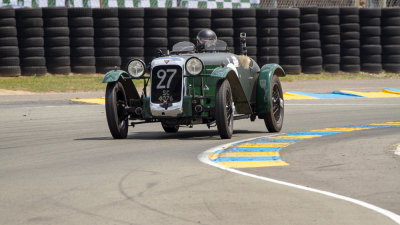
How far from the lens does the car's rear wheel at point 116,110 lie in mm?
11289

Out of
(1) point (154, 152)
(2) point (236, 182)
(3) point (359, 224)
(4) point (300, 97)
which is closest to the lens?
(3) point (359, 224)

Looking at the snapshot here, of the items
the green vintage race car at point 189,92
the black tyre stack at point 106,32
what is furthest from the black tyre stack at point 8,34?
the green vintage race car at point 189,92

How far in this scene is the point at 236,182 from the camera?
23.8ft

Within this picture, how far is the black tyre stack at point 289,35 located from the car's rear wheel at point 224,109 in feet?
39.3

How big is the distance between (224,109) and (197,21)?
11.9m

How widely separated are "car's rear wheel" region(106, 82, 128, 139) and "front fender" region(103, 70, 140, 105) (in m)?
0.10

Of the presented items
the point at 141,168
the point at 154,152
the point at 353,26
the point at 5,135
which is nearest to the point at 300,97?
the point at 353,26

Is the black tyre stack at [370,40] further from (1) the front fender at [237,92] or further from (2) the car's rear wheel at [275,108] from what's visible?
(1) the front fender at [237,92]

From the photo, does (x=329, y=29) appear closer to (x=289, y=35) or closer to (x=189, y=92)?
(x=289, y=35)

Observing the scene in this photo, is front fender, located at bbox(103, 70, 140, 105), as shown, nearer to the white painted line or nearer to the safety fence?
the white painted line

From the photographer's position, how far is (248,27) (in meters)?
22.7

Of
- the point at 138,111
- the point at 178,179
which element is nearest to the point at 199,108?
the point at 138,111

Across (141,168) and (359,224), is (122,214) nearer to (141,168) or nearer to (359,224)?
(359,224)

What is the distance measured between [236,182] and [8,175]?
2.23 m
